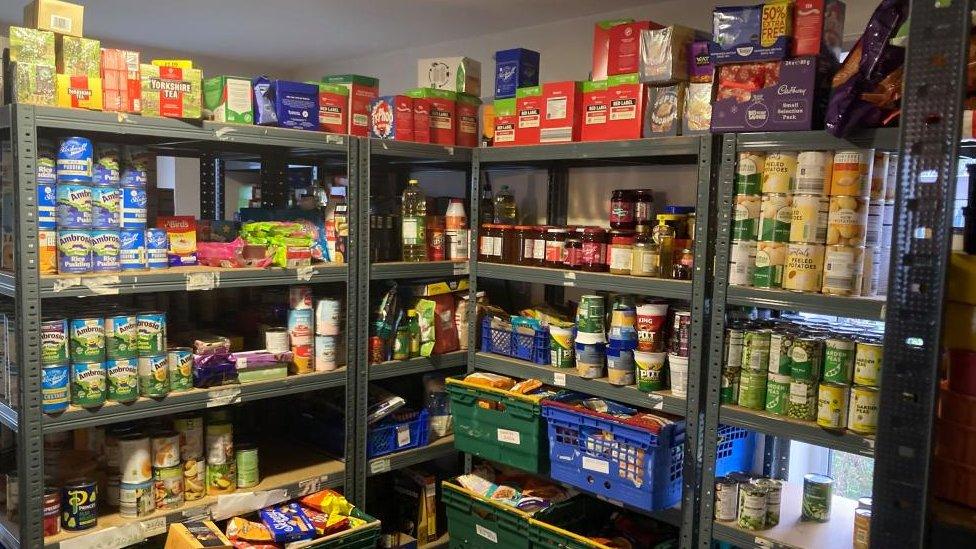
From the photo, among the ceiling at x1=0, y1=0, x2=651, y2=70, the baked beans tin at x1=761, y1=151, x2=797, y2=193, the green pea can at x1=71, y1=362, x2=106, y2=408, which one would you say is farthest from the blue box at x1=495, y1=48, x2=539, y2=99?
the green pea can at x1=71, y1=362, x2=106, y2=408

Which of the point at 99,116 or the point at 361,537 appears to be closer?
the point at 99,116

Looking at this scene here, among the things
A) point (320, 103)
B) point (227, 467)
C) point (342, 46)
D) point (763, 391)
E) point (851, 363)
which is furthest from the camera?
point (342, 46)

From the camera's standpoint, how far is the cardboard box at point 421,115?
338 centimetres

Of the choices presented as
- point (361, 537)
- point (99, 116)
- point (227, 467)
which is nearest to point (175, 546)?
point (227, 467)

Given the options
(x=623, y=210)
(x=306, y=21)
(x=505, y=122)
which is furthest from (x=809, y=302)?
(x=306, y=21)

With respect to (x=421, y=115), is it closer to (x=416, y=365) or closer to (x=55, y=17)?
(x=416, y=365)

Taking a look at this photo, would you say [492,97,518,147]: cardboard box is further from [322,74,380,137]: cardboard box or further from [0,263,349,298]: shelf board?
[0,263,349,298]: shelf board

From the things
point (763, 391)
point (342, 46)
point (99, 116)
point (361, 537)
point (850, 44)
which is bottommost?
point (361, 537)

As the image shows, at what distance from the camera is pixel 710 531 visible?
2688 mm

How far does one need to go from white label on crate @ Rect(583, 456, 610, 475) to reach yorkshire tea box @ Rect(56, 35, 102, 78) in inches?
87.6

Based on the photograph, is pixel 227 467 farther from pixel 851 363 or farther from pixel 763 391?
pixel 851 363

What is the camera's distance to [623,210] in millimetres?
3084

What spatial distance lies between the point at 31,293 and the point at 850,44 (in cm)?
314

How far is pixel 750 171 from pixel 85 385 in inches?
92.2
